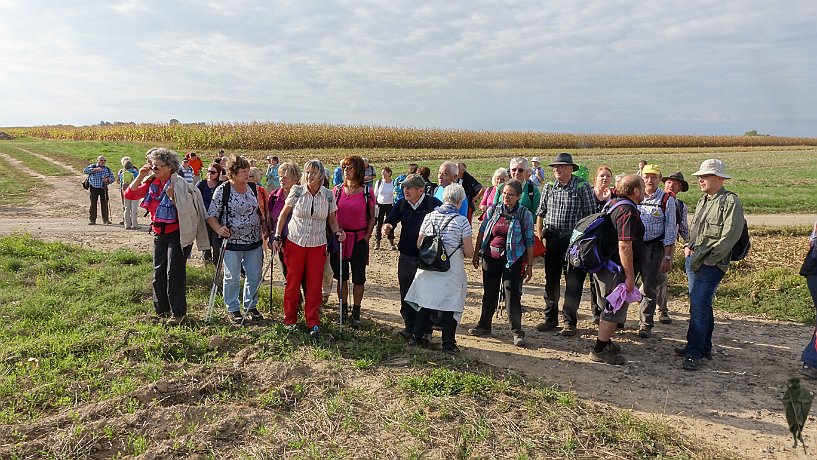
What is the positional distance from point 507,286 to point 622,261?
1.33 meters

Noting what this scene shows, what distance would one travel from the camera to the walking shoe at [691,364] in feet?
18.1

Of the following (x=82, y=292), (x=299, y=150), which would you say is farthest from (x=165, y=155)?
(x=299, y=150)

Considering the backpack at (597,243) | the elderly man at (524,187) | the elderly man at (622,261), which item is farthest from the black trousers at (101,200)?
the elderly man at (622,261)

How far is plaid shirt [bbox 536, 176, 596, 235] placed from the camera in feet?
21.2

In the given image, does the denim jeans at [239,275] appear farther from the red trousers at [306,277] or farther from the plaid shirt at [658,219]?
the plaid shirt at [658,219]

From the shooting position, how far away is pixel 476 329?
21.2 feet

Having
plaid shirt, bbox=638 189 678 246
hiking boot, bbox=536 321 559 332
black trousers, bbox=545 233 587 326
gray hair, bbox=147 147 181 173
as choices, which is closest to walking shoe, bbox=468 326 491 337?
hiking boot, bbox=536 321 559 332

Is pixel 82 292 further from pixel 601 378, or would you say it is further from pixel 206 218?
pixel 601 378

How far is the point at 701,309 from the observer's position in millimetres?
5656

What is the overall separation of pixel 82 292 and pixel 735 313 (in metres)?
8.97

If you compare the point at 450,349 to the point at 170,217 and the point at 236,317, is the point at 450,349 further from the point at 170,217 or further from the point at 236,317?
the point at 170,217

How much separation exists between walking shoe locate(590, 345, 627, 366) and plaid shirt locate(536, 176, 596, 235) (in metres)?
1.51

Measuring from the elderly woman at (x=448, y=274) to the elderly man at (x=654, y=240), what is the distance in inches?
99.0

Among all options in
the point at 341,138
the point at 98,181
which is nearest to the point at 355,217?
the point at 98,181
